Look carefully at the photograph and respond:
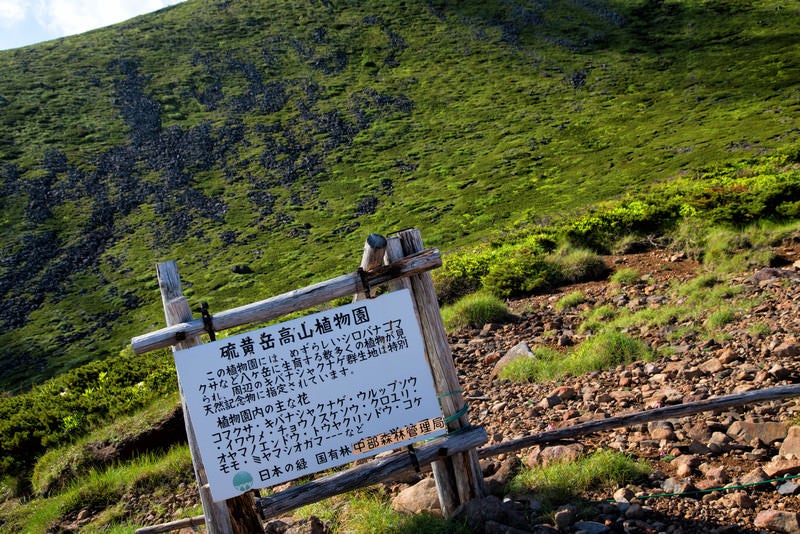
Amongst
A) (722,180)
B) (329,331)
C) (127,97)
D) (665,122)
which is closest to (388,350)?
(329,331)

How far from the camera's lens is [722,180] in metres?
14.4

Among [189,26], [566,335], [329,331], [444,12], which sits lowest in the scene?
[566,335]

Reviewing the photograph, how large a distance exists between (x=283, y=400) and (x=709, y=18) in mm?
63168

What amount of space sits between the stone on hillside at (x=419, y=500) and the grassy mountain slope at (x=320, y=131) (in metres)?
19.7

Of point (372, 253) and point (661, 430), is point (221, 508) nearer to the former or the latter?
point (372, 253)

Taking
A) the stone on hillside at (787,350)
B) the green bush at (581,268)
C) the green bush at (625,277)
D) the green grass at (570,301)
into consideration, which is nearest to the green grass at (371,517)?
the stone on hillside at (787,350)

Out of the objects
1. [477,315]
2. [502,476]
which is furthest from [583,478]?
[477,315]

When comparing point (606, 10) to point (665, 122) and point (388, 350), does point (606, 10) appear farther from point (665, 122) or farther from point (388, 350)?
point (388, 350)

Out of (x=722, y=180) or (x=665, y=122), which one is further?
(x=665, y=122)

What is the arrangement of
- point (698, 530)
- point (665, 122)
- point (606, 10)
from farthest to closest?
point (606, 10) → point (665, 122) → point (698, 530)

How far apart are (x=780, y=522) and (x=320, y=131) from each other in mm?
43617

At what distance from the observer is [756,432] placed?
383 centimetres

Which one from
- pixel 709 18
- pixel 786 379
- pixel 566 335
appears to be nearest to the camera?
pixel 786 379

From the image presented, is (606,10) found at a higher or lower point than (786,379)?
higher
